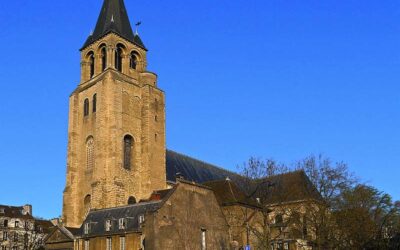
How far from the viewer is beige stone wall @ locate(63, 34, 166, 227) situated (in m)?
57.2

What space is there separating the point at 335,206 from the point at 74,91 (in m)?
34.2

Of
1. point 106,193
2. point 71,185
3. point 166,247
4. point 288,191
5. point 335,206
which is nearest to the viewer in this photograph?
point 166,247

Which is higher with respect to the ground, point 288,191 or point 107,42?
point 107,42

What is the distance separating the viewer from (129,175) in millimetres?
58656

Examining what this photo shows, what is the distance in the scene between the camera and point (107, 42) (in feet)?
208

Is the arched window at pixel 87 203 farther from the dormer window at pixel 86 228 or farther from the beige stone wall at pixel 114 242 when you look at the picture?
the beige stone wall at pixel 114 242

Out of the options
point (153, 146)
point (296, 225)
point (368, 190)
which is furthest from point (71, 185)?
point (368, 190)

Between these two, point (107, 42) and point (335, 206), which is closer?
point (335, 206)

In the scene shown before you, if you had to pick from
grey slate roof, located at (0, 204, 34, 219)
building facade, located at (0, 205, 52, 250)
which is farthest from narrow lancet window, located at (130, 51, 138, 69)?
grey slate roof, located at (0, 204, 34, 219)

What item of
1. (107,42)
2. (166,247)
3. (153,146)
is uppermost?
(107,42)

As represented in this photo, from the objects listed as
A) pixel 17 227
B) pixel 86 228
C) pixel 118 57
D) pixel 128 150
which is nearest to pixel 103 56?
pixel 118 57

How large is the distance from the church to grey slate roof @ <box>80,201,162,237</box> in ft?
0.33

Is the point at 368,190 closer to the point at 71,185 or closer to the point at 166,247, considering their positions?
the point at 166,247

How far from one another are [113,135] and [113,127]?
0.88 m
